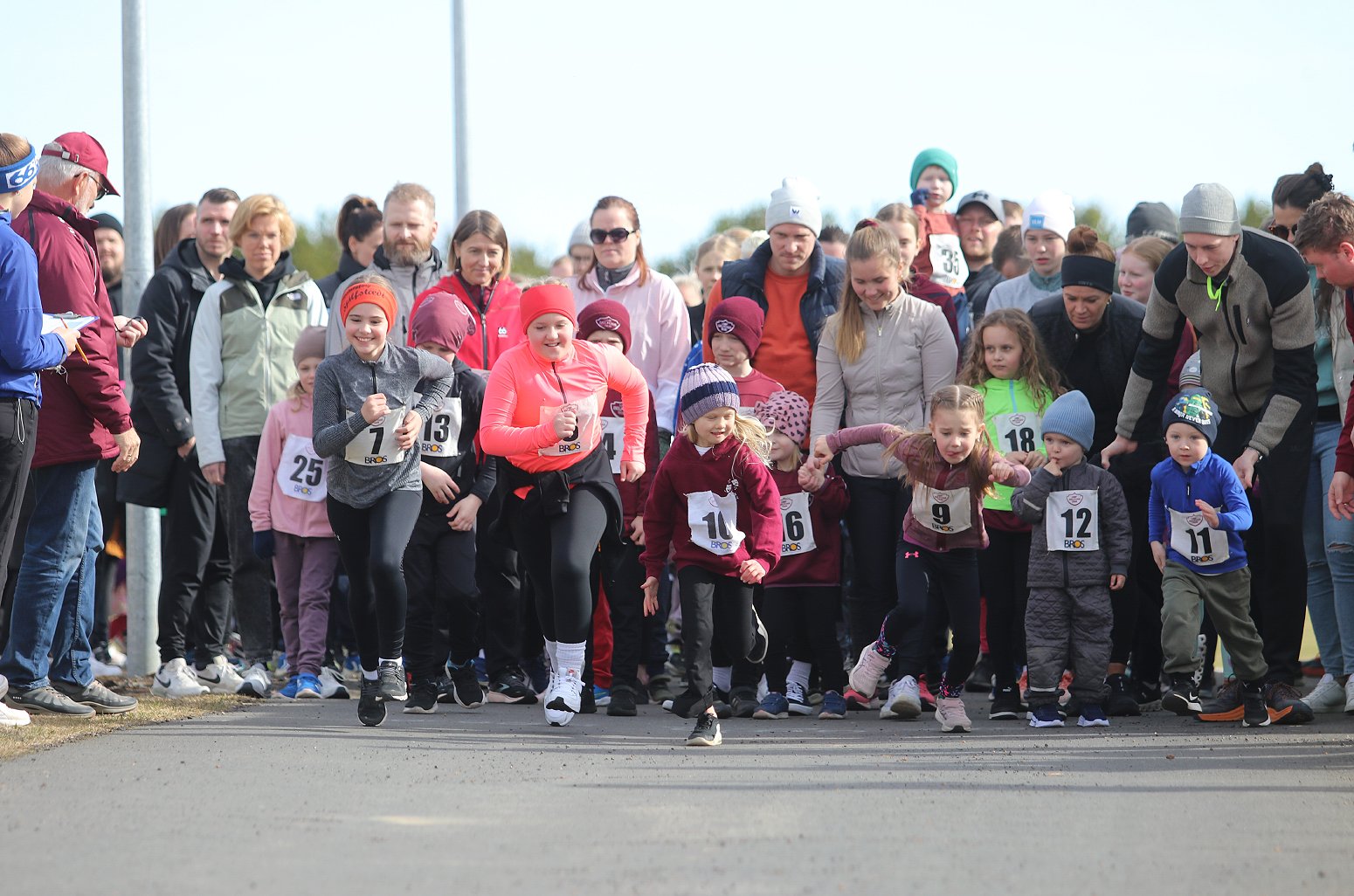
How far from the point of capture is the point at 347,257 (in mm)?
10711

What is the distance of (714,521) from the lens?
7332 millimetres

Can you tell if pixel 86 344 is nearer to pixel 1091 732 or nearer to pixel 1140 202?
pixel 1091 732

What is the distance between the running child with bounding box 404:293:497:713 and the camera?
8.19 metres

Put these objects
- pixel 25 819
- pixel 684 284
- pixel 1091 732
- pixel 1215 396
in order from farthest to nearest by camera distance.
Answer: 1. pixel 684 284
2. pixel 1215 396
3. pixel 1091 732
4. pixel 25 819

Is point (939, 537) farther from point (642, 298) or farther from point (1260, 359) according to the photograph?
point (642, 298)

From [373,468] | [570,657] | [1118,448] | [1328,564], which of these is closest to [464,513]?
[373,468]

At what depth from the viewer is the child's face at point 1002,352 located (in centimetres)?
834

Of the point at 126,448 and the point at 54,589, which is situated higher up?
the point at 126,448

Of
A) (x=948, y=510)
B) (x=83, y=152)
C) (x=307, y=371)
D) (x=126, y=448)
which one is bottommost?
(x=948, y=510)

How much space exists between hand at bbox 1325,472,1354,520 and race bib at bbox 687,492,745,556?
107 inches

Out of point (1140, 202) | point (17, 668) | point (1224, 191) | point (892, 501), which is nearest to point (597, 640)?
point (892, 501)

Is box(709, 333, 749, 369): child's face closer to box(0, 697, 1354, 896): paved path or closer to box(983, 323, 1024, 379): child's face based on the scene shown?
box(983, 323, 1024, 379): child's face

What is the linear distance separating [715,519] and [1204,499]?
2383 millimetres

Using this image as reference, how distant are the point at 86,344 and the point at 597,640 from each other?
10.3ft
